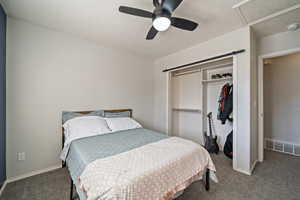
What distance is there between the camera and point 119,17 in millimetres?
1902

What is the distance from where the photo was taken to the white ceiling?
1.66 meters

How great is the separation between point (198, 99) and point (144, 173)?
2.90 meters

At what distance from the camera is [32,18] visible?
195 centimetres

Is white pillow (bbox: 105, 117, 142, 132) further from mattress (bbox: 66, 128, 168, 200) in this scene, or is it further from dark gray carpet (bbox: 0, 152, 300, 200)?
dark gray carpet (bbox: 0, 152, 300, 200)

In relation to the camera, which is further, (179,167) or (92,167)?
(179,167)

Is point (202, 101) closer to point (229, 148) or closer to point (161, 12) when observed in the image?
point (229, 148)

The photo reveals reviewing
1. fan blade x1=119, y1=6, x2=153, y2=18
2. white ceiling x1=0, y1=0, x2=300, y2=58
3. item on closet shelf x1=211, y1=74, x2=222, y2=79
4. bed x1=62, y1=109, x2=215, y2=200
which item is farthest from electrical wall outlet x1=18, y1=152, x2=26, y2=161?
item on closet shelf x1=211, y1=74, x2=222, y2=79

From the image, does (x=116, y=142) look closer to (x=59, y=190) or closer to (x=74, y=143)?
(x=74, y=143)

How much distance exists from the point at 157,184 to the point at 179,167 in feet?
1.03

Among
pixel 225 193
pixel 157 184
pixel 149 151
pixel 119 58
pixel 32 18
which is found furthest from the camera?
pixel 119 58

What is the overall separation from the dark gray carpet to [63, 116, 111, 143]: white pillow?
26.9 inches

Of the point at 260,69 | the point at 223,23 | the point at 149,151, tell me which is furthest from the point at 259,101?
the point at 149,151

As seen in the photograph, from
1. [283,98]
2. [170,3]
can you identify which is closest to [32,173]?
[170,3]

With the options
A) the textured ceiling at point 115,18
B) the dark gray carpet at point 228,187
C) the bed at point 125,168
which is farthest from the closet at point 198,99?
the bed at point 125,168
